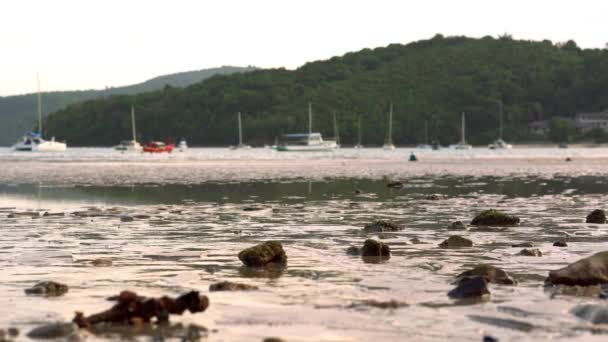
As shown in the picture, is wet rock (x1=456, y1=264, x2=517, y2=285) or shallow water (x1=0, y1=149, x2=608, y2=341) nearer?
shallow water (x1=0, y1=149, x2=608, y2=341)

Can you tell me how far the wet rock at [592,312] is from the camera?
38.4ft

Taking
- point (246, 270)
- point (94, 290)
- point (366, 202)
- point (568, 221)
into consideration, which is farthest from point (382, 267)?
point (366, 202)

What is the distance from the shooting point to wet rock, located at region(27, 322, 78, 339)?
10.9 meters

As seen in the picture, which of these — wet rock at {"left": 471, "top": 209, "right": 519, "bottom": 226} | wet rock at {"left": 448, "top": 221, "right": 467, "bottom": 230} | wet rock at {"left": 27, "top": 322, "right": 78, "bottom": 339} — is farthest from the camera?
wet rock at {"left": 471, "top": 209, "right": 519, "bottom": 226}

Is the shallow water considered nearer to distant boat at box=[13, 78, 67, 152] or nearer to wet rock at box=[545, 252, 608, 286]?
wet rock at box=[545, 252, 608, 286]

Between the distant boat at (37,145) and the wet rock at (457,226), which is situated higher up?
the distant boat at (37,145)

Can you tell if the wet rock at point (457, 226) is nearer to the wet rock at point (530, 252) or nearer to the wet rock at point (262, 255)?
the wet rock at point (530, 252)

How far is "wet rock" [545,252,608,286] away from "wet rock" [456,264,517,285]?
62cm

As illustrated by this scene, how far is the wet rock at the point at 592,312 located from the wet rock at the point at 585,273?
6.04ft

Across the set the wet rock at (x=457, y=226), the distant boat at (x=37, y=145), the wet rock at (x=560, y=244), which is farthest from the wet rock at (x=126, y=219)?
the distant boat at (x=37, y=145)

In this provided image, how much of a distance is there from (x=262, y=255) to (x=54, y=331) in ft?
19.7

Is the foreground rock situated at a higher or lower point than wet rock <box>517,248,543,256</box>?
higher

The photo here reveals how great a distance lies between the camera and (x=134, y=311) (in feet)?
37.7

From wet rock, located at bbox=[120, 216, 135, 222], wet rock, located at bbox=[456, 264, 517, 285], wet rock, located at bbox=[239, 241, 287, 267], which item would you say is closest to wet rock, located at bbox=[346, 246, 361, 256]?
wet rock, located at bbox=[239, 241, 287, 267]
